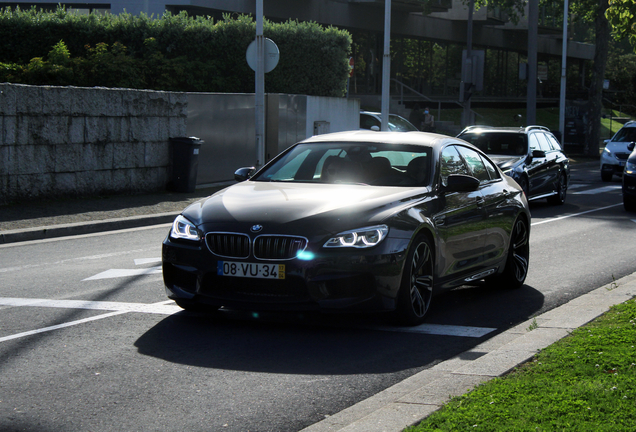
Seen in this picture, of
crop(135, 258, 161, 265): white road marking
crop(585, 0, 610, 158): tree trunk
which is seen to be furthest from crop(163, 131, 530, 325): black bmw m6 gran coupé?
crop(585, 0, 610, 158): tree trunk

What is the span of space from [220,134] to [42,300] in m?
12.5

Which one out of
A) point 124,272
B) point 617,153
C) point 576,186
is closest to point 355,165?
point 124,272

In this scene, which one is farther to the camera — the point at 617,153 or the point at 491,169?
the point at 617,153

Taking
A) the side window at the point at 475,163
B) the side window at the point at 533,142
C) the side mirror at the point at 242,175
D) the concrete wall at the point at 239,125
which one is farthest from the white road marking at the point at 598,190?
the side mirror at the point at 242,175

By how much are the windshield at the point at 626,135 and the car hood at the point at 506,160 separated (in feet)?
33.7

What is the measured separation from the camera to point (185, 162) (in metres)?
17.8

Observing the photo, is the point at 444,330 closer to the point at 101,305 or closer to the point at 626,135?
the point at 101,305

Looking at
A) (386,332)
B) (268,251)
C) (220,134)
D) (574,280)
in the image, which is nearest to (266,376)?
(268,251)

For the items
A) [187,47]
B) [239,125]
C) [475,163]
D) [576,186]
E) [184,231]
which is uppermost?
[187,47]

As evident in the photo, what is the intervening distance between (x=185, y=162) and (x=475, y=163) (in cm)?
1033

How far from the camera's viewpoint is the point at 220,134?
65.4 feet

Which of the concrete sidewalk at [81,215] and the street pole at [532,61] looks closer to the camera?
the concrete sidewalk at [81,215]

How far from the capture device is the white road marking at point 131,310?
21.9ft

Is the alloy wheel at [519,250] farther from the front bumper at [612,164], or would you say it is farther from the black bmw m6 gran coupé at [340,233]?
the front bumper at [612,164]
